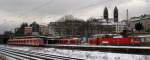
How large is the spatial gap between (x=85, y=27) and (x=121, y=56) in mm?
97511

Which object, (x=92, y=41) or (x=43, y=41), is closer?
(x=92, y=41)

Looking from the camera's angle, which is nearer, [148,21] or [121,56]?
[121,56]

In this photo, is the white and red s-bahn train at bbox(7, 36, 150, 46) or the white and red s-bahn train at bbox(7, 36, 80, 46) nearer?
the white and red s-bahn train at bbox(7, 36, 150, 46)

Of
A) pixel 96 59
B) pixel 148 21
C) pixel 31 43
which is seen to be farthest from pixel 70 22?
pixel 96 59

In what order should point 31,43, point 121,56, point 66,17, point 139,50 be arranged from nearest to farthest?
point 121,56 → point 139,50 → point 31,43 → point 66,17

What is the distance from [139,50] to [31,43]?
49.6m

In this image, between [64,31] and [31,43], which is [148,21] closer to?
[64,31]

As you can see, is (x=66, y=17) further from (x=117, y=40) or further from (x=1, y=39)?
(x=117, y=40)

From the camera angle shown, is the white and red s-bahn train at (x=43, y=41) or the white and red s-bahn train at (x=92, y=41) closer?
the white and red s-bahn train at (x=92, y=41)

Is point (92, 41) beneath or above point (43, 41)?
above

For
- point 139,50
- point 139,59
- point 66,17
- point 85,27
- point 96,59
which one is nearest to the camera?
point 139,59

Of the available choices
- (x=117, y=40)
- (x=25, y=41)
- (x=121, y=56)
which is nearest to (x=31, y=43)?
(x=25, y=41)

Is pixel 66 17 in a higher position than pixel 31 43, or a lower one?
higher

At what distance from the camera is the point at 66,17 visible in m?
148
